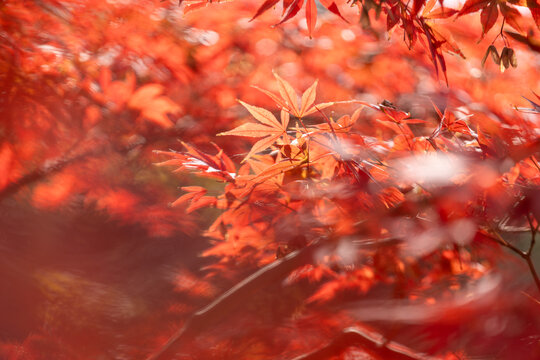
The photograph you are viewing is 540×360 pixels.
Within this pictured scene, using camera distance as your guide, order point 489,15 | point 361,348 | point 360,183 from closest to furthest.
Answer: point 489,15
point 360,183
point 361,348

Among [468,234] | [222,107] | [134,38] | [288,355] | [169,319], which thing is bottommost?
[169,319]

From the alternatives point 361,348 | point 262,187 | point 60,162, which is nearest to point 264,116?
point 262,187

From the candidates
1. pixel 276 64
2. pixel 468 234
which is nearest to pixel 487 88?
pixel 468 234

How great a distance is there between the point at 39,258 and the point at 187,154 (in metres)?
1.71

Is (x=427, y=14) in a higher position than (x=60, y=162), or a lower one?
higher

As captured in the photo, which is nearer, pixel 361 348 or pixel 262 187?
pixel 262 187

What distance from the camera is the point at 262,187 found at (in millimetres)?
821

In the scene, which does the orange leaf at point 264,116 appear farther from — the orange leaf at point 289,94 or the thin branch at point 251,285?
the thin branch at point 251,285

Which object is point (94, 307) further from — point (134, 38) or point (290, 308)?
point (134, 38)

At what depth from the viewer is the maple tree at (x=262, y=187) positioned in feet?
2.61

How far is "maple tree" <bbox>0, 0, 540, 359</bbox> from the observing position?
0.80m

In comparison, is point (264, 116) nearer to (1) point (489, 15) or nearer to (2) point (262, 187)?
(2) point (262, 187)

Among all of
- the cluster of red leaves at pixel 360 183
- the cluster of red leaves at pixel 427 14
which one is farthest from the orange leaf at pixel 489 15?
the cluster of red leaves at pixel 360 183

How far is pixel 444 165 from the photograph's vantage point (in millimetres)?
760
